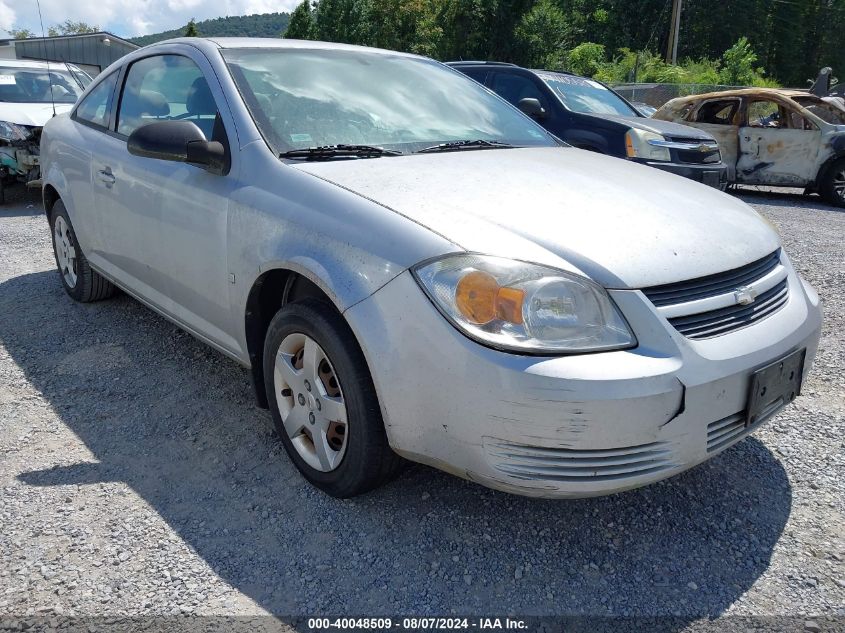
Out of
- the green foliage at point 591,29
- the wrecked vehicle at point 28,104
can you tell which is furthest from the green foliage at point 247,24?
the wrecked vehicle at point 28,104

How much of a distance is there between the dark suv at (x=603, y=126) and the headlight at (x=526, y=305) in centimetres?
513

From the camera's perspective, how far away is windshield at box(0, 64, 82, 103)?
29.5 feet

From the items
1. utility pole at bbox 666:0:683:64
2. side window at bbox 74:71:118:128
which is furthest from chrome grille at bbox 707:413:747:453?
utility pole at bbox 666:0:683:64

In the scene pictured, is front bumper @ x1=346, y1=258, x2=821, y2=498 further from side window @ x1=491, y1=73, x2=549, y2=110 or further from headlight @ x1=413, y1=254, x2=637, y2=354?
side window @ x1=491, y1=73, x2=549, y2=110

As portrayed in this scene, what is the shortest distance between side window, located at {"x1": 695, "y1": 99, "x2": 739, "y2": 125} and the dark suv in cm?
207

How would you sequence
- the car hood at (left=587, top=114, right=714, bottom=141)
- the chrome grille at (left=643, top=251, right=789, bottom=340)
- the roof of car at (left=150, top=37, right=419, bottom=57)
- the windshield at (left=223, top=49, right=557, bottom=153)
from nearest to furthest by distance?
the chrome grille at (left=643, top=251, right=789, bottom=340), the windshield at (left=223, top=49, right=557, bottom=153), the roof of car at (left=150, top=37, right=419, bottom=57), the car hood at (left=587, top=114, right=714, bottom=141)

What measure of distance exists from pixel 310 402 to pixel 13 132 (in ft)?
23.9

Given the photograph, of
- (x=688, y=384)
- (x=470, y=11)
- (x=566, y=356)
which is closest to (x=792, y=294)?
(x=688, y=384)

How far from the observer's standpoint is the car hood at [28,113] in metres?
8.09

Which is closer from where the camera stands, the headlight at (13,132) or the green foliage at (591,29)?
the headlight at (13,132)

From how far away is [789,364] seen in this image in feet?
7.57

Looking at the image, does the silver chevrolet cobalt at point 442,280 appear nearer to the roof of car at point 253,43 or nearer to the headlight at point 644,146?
the roof of car at point 253,43

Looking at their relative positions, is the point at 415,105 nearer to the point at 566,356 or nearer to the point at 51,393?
the point at 566,356

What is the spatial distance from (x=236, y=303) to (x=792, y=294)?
82.4 inches
